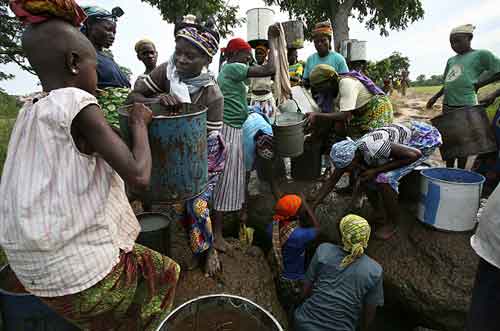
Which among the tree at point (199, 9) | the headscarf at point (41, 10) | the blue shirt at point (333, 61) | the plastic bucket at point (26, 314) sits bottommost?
the plastic bucket at point (26, 314)

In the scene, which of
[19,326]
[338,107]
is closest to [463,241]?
[338,107]

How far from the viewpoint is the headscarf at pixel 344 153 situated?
288 cm

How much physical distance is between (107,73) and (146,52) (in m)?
1.60

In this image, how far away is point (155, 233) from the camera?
239cm

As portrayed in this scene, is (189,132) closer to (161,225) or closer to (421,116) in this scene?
(161,225)

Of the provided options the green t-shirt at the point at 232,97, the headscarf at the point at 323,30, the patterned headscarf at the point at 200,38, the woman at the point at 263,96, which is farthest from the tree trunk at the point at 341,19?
the patterned headscarf at the point at 200,38

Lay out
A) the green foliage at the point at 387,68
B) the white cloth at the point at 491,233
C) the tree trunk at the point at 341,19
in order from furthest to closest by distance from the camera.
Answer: the green foliage at the point at 387,68 → the tree trunk at the point at 341,19 → the white cloth at the point at 491,233

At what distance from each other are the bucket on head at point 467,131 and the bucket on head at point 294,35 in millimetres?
2491

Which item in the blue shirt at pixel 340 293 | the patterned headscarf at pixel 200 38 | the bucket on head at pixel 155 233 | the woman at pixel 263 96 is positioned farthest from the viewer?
the woman at pixel 263 96

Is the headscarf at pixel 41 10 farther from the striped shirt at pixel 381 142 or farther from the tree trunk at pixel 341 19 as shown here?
the tree trunk at pixel 341 19

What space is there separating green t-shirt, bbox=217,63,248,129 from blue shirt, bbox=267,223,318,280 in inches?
43.0

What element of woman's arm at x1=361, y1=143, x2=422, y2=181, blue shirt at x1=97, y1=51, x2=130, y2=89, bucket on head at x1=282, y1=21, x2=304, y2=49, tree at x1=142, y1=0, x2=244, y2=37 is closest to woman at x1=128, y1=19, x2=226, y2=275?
blue shirt at x1=97, y1=51, x2=130, y2=89

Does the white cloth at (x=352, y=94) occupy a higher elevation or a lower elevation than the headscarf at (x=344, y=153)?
higher

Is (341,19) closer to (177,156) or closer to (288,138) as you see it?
(288,138)
